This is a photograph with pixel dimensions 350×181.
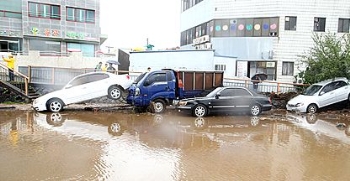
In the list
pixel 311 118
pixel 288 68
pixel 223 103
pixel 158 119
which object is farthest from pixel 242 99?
pixel 288 68

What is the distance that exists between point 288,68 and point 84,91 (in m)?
16.3

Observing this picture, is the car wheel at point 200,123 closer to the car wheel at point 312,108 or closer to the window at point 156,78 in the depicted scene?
the window at point 156,78

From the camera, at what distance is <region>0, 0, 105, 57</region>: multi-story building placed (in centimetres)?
2894

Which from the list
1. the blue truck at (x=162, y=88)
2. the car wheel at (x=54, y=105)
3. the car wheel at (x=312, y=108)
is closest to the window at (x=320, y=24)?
the car wheel at (x=312, y=108)

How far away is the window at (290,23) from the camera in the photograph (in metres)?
22.4

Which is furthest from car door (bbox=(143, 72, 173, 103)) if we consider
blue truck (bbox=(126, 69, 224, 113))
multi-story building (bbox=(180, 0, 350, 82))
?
multi-story building (bbox=(180, 0, 350, 82))

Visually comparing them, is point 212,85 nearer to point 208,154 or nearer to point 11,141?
point 208,154

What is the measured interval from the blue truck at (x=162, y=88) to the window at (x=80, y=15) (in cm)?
2102

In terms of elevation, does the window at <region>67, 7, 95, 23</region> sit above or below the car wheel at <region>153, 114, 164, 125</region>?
above

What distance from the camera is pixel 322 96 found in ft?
48.5

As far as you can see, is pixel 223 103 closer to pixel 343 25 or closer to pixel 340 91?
pixel 340 91

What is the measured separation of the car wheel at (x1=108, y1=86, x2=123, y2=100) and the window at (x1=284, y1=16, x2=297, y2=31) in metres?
14.9

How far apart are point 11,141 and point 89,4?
26.8 m

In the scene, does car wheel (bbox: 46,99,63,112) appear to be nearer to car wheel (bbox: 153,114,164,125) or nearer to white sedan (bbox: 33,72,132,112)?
white sedan (bbox: 33,72,132,112)
